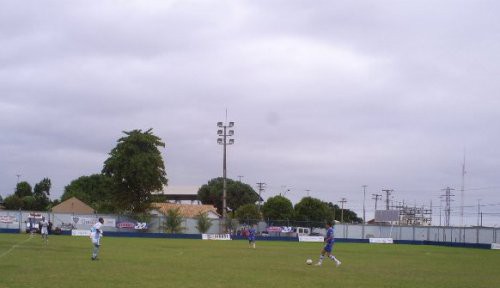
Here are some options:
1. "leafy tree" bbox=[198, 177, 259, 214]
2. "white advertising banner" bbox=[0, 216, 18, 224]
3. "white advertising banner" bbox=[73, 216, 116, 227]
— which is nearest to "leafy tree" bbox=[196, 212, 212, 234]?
"white advertising banner" bbox=[73, 216, 116, 227]

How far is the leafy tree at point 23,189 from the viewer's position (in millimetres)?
147625

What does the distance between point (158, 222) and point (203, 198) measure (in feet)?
202

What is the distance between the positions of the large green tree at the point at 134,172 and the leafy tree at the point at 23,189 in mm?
71850

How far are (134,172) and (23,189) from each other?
77.3 metres

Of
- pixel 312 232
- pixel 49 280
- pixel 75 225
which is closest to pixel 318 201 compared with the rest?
pixel 312 232

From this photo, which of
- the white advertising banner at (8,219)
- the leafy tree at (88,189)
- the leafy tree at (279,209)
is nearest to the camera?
the white advertising banner at (8,219)

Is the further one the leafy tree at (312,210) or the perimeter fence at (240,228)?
the leafy tree at (312,210)

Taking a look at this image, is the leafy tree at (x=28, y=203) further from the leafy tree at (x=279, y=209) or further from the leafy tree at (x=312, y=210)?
the leafy tree at (x=312, y=210)

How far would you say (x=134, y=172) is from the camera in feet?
266

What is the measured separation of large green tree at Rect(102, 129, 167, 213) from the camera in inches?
3206

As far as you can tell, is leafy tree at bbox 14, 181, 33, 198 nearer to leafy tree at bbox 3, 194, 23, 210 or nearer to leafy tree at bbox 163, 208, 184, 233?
leafy tree at bbox 3, 194, 23, 210

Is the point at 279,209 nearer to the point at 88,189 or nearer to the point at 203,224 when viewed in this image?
the point at 203,224

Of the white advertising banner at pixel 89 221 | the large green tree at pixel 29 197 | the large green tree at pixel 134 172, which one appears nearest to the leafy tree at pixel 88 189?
the large green tree at pixel 29 197

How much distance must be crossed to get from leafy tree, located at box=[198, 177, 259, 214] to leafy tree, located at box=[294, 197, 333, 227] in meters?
20.0
